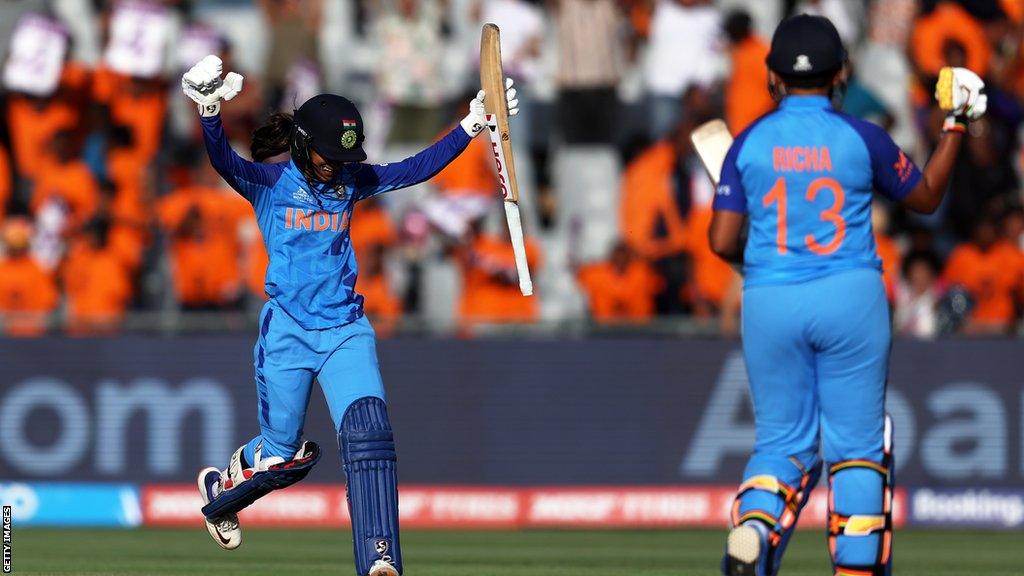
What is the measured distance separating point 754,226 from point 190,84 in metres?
2.27

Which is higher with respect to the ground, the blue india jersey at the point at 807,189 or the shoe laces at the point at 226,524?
the blue india jersey at the point at 807,189

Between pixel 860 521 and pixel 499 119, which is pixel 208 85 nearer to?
pixel 499 119

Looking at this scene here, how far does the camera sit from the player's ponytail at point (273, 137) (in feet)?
25.8

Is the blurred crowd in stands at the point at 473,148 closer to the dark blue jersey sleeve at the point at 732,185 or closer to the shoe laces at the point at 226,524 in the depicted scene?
the shoe laces at the point at 226,524

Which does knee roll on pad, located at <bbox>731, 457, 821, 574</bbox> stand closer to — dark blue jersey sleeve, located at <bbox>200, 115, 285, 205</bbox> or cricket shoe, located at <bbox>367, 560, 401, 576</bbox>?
cricket shoe, located at <bbox>367, 560, 401, 576</bbox>

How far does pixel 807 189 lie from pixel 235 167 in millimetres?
2424

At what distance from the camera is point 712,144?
23.3 feet

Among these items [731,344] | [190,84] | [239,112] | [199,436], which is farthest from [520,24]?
[190,84]

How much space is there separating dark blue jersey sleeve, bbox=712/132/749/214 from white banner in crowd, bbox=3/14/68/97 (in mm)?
9762

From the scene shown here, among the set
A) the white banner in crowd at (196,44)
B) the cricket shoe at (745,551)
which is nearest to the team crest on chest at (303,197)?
the cricket shoe at (745,551)

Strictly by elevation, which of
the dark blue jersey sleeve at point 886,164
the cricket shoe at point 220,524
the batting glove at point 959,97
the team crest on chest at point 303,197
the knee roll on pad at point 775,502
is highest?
the batting glove at point 959,97

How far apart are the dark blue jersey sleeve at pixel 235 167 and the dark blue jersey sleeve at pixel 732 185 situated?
2.06 meters

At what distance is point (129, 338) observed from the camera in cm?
1370

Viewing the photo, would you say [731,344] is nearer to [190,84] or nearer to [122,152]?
[122,152]
